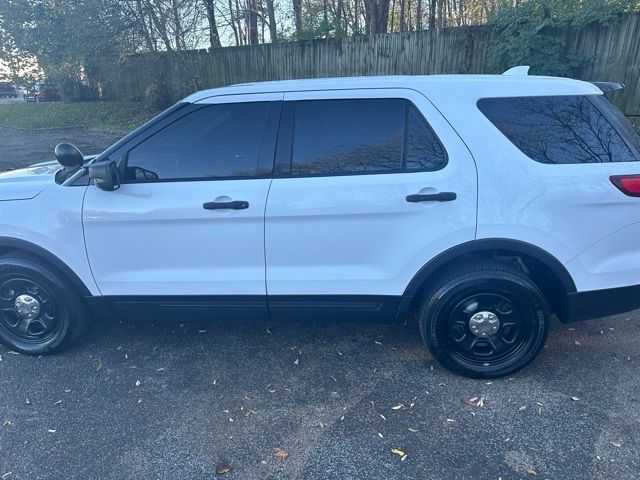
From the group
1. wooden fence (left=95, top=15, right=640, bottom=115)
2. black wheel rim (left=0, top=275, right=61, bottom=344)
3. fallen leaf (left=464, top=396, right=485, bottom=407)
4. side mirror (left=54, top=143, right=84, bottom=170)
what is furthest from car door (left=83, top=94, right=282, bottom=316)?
wooden fence (left=95, top=15, right=640, bottom=115)

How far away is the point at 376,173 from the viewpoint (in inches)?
112

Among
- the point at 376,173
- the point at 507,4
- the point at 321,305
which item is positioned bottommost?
the point at 321,305

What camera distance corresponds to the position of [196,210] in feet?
9.54

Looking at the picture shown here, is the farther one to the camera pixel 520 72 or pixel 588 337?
pixel 588 337

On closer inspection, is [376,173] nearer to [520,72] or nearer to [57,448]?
[520,72]

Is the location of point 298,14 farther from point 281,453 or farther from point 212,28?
point 281,453

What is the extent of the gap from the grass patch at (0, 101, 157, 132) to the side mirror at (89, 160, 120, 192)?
13.5 meters

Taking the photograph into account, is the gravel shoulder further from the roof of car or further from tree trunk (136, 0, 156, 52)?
the roof of car

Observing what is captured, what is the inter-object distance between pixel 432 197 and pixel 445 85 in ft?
2.43

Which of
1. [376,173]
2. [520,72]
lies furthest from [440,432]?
[520,72]

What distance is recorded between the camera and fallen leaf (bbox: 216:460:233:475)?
2342mm

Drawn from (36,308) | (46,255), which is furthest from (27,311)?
(46,255)

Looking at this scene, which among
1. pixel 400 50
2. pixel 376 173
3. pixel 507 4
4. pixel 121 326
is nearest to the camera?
pixel 376 173

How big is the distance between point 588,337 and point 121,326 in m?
3.73
